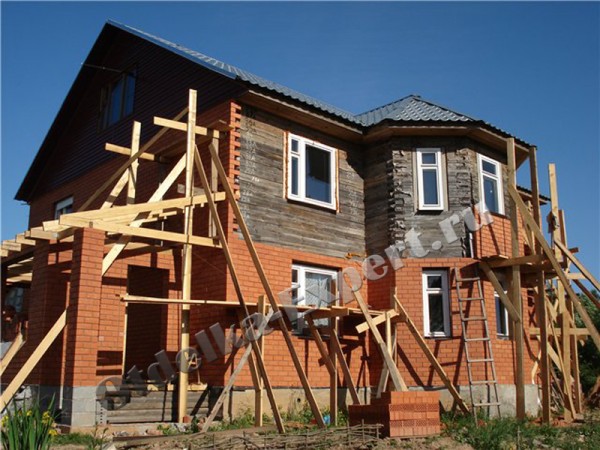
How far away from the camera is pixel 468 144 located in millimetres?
14727

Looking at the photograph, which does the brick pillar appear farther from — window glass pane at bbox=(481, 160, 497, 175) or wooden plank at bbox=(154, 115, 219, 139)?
window glass pane at bbox=(481, 160, 497, 175)

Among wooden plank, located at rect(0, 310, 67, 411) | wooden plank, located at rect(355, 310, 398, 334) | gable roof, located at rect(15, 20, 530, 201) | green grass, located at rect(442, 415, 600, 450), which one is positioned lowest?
green grass, located at rect(442, 415, 600, 450)

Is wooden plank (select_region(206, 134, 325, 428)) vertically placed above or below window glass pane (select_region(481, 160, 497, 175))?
below

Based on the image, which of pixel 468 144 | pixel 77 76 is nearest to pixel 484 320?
pixel 468 144

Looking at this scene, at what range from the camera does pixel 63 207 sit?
714 inches

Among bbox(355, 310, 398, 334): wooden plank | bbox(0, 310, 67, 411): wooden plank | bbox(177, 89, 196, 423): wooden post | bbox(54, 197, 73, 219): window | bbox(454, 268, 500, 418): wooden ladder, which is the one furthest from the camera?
bbox(54, 197, 73, 219): window

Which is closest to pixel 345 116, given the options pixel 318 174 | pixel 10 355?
pixel 318 174

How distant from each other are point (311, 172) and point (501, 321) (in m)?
5.28

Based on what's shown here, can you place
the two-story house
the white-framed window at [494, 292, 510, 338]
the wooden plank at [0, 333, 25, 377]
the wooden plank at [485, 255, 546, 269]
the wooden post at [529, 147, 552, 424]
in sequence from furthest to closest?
the white-framed window at [494, 292, 510, 338] → the wooden plank at [485, 255, 546, 269] → the two-story house → the wooden post at [529, 147, 552, 424] → the wooden plank at [0, 333, 25, 377]

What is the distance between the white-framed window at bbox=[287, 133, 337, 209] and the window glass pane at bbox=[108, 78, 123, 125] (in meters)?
5.39

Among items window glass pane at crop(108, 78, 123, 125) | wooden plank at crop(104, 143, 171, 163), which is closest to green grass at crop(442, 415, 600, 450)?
wooden plank at crop(104, 143, 171, 163)

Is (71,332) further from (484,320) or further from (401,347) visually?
(484,320)

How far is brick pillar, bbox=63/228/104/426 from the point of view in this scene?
953 cm

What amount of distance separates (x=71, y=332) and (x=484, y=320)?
7.89 metres
